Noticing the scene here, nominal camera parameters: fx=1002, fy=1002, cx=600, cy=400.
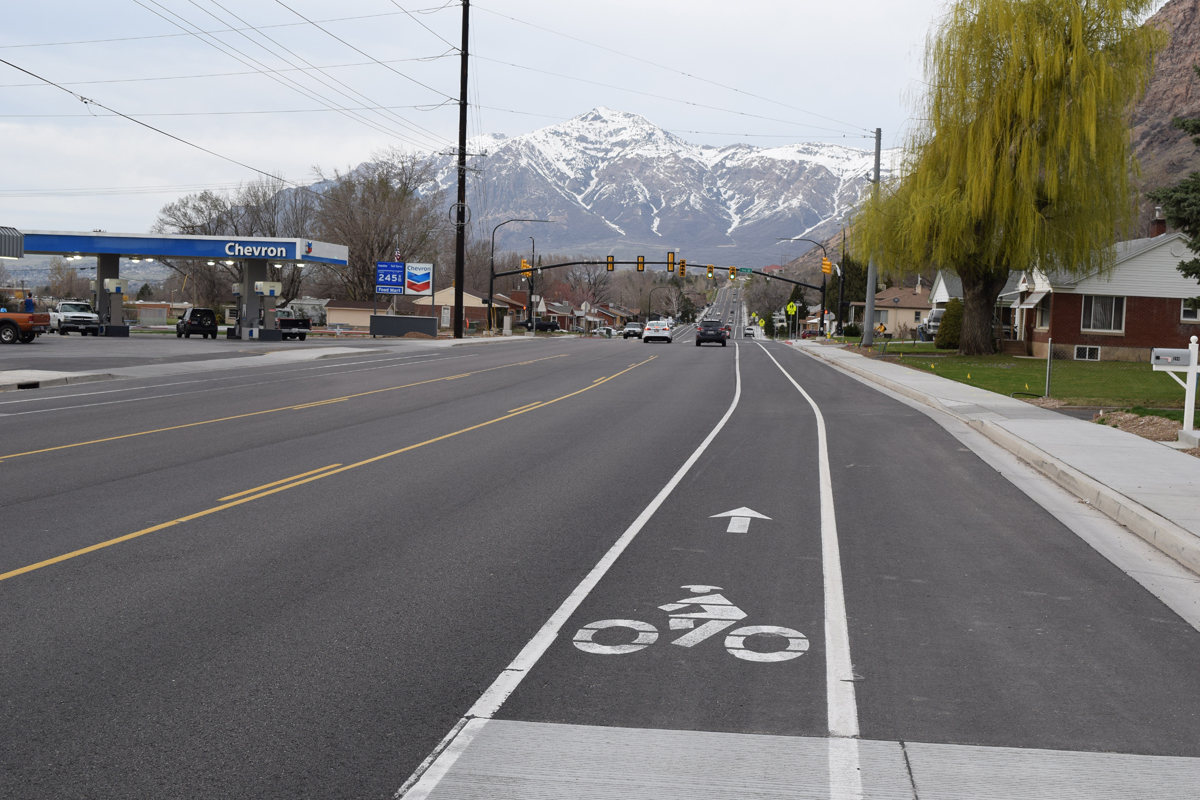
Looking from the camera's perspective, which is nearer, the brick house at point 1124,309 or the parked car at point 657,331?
the brick house at point 1124,309

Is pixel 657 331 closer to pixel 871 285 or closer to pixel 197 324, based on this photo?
pixel 871 285

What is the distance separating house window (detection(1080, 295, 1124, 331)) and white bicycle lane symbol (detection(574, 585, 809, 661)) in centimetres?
4131

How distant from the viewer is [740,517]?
9.34m

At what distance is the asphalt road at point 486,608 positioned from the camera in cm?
455

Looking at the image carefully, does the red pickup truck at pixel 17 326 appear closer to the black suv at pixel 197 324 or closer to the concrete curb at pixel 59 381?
the black suv at pixel 197 324

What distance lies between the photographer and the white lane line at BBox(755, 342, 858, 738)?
15.6ft

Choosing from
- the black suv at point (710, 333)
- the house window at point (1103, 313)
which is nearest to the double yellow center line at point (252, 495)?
the house window at point (1103, 313)

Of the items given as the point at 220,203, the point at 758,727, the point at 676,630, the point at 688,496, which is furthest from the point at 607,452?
the point at 220,203

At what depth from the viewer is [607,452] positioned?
1348 cm

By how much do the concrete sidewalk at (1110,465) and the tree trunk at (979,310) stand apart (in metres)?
22.7

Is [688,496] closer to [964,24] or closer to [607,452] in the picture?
[607,452]

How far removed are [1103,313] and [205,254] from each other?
43.2 meters

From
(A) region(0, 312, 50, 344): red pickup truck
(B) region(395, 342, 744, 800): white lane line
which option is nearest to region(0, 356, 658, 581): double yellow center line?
(B) region(395, 342, 744, 800): white lane line

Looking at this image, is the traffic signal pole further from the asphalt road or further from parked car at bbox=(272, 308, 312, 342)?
the asphalt road
